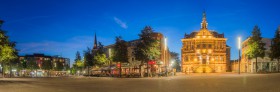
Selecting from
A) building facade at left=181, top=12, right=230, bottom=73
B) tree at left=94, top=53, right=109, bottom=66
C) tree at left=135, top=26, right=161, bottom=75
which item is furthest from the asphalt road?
building facade at left=181, top=12, right=230, bottom=73

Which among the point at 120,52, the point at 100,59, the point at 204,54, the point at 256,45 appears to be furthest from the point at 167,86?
the point at 204,54

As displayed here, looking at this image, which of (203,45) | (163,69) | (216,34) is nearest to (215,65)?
(203,45)

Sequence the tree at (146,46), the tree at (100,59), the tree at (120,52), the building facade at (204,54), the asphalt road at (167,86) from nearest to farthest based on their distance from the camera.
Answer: the asphalt road at (167,86)
the tree at (146,46)
the tree at (120,52)
the tree at (100,59)
the building facade at (204,54)

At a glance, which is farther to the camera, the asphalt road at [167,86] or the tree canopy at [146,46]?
the tree canopy at [146,46]

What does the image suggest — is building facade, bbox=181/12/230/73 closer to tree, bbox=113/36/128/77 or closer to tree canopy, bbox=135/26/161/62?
tree, bbox=113/36/128/77

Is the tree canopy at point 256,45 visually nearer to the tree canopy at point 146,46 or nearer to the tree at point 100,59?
the tree canopy at point 146,46

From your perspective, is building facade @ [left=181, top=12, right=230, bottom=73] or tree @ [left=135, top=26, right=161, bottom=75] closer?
tree @ [left=135, top=26, right=161, bottom=75]

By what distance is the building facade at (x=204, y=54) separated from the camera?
133 meters

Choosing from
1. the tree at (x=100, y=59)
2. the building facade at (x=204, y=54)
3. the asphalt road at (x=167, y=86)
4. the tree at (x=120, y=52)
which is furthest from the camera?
the building facade at (x=204, y=54)

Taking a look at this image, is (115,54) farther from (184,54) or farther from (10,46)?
(184,54)

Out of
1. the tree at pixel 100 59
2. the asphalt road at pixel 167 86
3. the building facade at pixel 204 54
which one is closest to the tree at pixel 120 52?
the tree at pixel 100 59

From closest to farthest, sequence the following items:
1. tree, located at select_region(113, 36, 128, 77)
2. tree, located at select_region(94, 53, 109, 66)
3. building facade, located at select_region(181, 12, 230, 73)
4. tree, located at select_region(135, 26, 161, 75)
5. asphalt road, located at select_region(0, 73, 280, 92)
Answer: asphalt road, located at select_region(0, 73, 280, 92) < tree, located at select_region(135, 26, 161, 75) < tree, located at select_region(113, 36, 128, 77) < tree, located at select_region(94, 53, 109, 66) < building facade, located at select_region(181, 12, 230, 73)

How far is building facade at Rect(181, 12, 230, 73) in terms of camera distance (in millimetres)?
133250

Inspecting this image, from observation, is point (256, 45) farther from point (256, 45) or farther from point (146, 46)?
point (146, 46)
